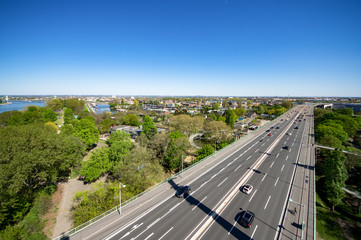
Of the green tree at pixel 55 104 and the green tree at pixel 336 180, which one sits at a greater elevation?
the green tree at pixel 55 104

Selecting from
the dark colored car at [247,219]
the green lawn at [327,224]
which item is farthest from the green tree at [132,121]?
the green lawn at [327,224]

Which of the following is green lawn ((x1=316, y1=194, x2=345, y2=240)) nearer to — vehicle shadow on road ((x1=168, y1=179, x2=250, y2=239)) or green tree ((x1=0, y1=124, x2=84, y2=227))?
vehicle shadow on road ((x1=168, y1=179, x2=250, y2=239))

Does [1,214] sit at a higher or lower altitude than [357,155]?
lower

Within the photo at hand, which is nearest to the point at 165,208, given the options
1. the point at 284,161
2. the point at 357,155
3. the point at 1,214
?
the point at 1,214

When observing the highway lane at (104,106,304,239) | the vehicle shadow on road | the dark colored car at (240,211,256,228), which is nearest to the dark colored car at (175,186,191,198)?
the vehicle shadow on road

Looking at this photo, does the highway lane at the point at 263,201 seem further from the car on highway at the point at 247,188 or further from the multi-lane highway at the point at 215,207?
the car on highway at the point at 247,188

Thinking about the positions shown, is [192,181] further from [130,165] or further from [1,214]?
[1,214]

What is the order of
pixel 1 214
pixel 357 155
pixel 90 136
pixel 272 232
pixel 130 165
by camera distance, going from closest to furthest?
pixel 272 232, pixel 1 214, pixel 130 165, pixel 357 155, pixel 90 136
